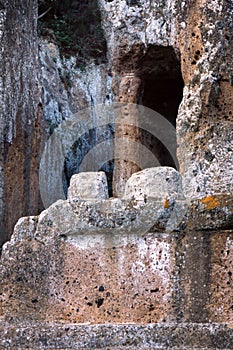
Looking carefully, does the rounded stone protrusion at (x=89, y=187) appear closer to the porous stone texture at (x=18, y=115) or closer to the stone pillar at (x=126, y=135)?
the porous stone texture at (x=18, y=115)

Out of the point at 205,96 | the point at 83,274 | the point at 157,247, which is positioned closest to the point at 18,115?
the point at 205,96

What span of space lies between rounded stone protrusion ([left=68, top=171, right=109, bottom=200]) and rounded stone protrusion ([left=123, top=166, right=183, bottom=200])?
0.49ft

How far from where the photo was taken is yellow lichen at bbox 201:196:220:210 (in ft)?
15.8

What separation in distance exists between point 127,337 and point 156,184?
3.19 ft

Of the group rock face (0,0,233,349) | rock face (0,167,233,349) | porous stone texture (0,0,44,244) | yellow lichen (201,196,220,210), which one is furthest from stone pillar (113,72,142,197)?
yellow lichen (201,196,220,210)

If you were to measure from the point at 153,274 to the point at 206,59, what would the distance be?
1.65 meters

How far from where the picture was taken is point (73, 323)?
4.80 metres

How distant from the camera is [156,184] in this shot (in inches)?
197

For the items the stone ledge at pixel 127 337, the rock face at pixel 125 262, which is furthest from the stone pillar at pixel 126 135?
the stone ledge at pixel 127 337

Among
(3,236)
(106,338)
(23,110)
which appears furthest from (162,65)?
(106,338)

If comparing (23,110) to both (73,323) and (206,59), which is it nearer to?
(206,59)

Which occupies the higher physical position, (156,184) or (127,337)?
(156,184)

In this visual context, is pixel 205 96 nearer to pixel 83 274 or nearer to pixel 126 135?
pixel 83 274

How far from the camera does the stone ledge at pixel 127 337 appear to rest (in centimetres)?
438
